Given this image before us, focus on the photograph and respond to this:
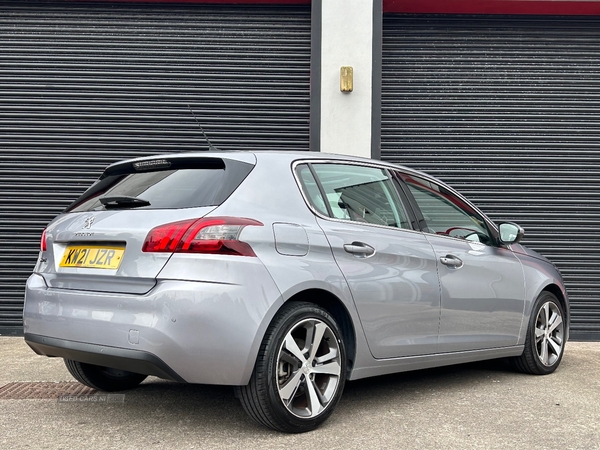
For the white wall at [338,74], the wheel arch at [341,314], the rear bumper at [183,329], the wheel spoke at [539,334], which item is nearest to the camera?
the rear bumper at [183,329]

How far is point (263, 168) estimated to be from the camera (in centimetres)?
384

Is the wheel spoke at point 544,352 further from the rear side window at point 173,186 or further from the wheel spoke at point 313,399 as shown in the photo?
the rear side window at point 173,186

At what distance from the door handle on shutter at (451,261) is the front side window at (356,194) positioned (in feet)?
1.21

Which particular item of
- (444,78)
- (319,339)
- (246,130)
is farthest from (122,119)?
(319,339)

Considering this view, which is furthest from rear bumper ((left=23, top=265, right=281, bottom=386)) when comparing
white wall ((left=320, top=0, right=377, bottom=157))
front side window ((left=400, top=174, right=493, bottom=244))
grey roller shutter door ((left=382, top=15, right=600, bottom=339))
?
grey roller shutter door ((left=382, top=15, right=600, bottom=339))

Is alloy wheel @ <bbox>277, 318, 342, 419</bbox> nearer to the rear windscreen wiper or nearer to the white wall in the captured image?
the rear windscreen wiper

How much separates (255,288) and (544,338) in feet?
10.5

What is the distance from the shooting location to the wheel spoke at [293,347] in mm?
3603

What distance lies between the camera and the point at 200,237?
3.44 meters

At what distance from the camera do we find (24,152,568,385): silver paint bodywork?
337 cm

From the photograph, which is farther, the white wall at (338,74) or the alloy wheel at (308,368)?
the white wall at (338,74)

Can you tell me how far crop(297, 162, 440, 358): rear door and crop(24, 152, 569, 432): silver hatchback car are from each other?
0.01m

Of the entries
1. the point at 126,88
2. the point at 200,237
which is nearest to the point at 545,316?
the point at 200,237

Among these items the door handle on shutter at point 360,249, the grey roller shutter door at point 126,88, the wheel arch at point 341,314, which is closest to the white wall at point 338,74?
the grey roller shutter door at point 126,88
